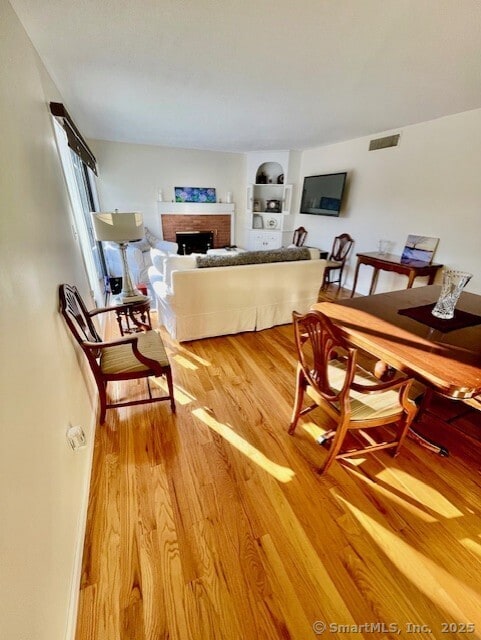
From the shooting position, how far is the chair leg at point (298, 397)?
→ 1629mm

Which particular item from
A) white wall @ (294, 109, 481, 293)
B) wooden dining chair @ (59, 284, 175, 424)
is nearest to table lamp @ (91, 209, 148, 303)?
wooden dining chair @ (59, 284, 175, 424)

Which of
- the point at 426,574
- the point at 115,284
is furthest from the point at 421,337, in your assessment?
the point at 115,284

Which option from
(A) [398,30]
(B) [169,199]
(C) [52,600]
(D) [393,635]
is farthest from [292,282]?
(B) [169,199]

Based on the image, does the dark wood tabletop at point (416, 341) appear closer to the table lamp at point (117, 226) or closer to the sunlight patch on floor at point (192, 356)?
the sunlight patch on floor at point (192, 356)

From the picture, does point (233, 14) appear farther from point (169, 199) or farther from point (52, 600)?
point (169, 199)

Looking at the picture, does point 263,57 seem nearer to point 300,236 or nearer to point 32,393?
point 32,393

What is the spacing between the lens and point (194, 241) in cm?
617

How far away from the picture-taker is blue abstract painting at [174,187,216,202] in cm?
575

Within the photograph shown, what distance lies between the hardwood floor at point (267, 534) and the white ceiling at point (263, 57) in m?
2.41

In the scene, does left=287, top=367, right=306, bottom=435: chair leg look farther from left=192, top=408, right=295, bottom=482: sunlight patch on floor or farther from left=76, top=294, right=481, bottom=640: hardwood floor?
left=192, top=408, right=295, bottom=482: sunlight patch on floor

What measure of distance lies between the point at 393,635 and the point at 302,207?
5.77m

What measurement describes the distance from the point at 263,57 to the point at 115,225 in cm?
171

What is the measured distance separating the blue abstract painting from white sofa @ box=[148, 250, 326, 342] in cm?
340

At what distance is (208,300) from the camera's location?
8.84ft
